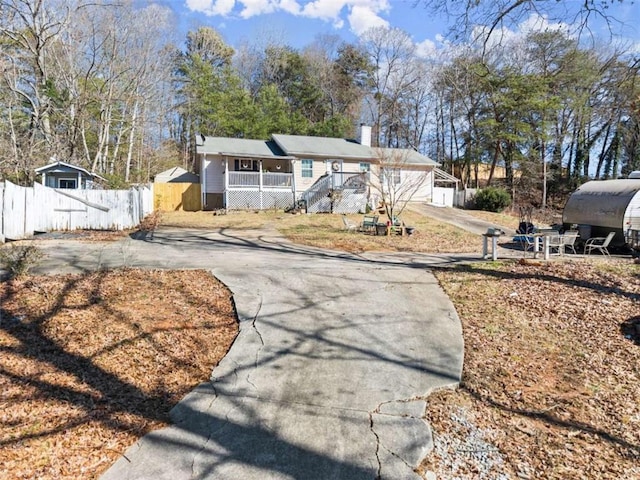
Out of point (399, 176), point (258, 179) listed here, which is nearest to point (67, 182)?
point (258, 179)

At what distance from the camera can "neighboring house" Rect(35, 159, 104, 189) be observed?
16500mm

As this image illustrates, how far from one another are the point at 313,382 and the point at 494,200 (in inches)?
1034

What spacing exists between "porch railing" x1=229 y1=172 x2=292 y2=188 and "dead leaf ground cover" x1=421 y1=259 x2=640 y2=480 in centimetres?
1740

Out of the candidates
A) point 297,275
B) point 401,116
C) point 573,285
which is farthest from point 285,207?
point 401,116

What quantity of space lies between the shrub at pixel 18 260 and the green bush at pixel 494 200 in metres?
26.5

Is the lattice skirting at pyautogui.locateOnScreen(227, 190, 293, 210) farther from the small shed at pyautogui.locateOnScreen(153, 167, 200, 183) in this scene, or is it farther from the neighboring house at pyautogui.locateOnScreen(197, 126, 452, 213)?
the small shed at pyautogui.locateOnScreen(153, 167, 200, 183)

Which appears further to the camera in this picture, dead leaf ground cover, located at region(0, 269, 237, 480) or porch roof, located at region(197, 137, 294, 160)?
porch roof, located at region(197, 137, 294, 160)

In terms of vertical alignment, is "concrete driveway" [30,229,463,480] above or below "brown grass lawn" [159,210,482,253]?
below

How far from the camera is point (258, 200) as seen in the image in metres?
23.3

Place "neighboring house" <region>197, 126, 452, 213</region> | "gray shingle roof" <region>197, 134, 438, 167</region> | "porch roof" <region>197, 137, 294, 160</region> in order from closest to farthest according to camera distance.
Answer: "neighboring house" <region>197, 126, 452, 213</region>, "porch roof" <region>197, 137, 294, 160</region>, "gray shingle roof" <region>197, 134, 438, 167</region>

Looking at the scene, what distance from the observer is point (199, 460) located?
2982 mm

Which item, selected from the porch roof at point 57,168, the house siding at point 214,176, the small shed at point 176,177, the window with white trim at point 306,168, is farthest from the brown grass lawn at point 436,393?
the small shed at point 176,177

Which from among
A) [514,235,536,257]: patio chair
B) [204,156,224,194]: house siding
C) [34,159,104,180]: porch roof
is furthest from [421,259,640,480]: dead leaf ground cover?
[204,156,224,194]: house siding

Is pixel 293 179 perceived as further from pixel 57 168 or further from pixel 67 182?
pixel 57 168
